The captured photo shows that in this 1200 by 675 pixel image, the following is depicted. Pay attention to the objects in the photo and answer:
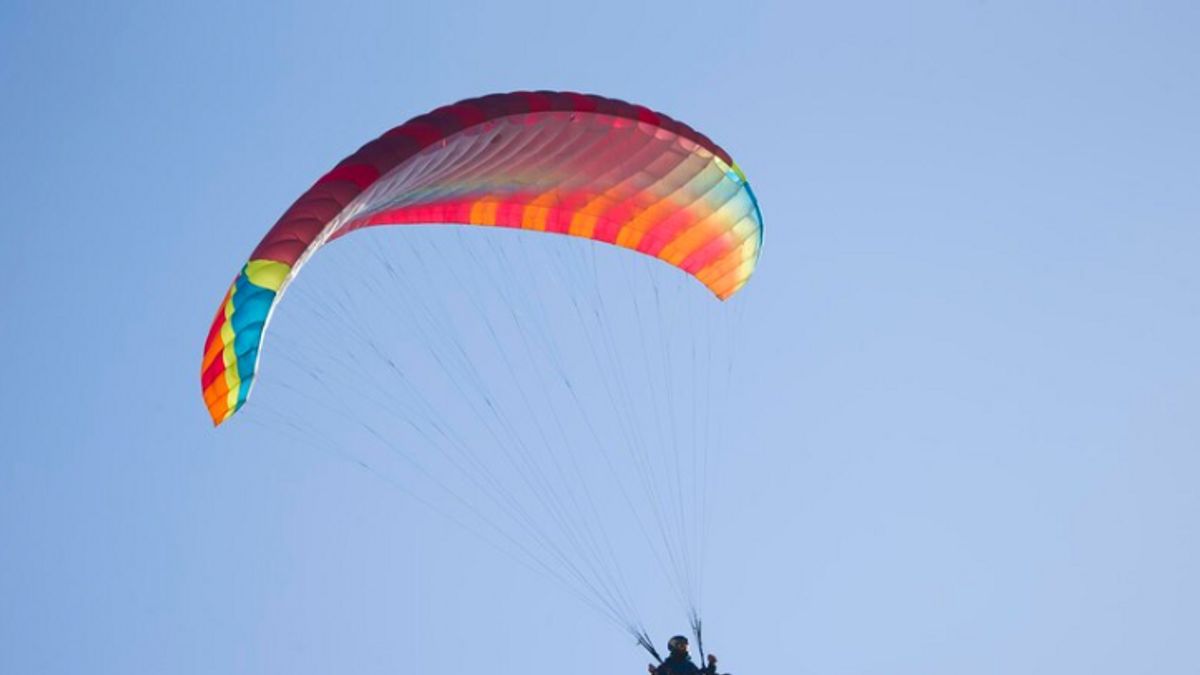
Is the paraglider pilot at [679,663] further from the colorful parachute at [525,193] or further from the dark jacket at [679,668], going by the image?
the colorful parachute at [525,193]

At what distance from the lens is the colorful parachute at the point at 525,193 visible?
23953mm

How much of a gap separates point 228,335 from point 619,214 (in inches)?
237

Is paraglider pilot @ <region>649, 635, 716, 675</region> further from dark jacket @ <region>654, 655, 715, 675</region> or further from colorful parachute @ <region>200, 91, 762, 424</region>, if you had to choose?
colorful parachute @ <region>200, 91, 762, 424</region>

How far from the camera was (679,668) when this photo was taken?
2530 centimetres

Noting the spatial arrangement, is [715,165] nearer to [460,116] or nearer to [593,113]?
[593,113]

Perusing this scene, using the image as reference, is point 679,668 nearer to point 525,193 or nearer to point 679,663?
point 679,663

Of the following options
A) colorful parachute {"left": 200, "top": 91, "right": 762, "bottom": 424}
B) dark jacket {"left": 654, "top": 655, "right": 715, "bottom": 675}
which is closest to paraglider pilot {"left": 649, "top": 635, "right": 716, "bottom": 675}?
dark jacket {"left": 654, "top": 655, "right": 715, "bottom": 675}

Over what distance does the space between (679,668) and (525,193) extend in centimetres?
573

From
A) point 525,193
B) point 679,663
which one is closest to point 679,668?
point 679,663

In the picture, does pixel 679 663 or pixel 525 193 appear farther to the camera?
pixel 525 193

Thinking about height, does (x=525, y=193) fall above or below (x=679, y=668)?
above

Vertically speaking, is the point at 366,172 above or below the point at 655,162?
below

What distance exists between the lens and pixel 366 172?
2417 cm

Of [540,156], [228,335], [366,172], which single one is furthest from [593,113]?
[228,335]
